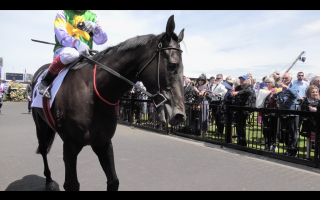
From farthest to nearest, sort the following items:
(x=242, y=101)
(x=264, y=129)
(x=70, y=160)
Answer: (x=242, y=101) < (x=264, y=129) < (x=70, y=160)

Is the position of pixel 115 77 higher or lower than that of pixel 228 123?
higher

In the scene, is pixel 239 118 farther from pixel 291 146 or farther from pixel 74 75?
pixel 74 75

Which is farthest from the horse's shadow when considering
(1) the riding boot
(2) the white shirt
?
(2) the white shirt

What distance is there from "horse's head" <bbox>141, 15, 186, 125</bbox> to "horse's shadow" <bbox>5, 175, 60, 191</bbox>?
259cm

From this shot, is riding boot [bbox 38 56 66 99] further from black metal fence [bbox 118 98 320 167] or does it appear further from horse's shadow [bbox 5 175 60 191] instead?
black metal fence [bbox 118 98 320 167]

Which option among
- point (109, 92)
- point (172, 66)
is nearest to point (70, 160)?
point (109, 92)

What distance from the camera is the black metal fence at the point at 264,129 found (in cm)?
538

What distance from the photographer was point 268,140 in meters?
5.97

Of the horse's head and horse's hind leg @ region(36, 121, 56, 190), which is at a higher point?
the horse's head

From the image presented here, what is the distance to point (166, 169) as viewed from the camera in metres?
4.82

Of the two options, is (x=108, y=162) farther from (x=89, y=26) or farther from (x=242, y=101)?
(x=242, y=101)

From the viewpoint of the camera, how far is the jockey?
2843 mm

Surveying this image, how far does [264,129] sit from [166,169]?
2931 mm
